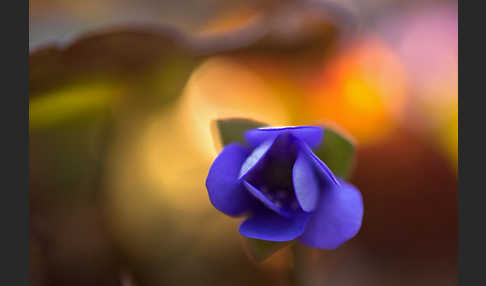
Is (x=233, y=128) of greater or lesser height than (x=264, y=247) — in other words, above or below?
above

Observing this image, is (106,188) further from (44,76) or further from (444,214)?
(444,214)

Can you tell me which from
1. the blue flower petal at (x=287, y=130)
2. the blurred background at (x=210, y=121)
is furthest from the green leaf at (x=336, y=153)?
the blurred background at (x=210, y=121)

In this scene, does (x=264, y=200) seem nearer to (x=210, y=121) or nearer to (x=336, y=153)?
(x=336, y=153)

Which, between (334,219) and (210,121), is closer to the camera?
(334,219)

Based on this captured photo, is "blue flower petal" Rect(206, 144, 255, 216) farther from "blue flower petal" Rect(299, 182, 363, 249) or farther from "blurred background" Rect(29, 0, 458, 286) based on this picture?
"blurred background" Rect(29, 0, 458, 286)

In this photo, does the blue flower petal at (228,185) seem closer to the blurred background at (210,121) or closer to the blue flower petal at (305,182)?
the blue flower petal at (305,182)

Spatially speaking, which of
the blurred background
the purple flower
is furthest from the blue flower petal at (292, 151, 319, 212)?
the blurred background

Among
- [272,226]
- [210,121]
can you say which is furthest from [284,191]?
[210,121]
